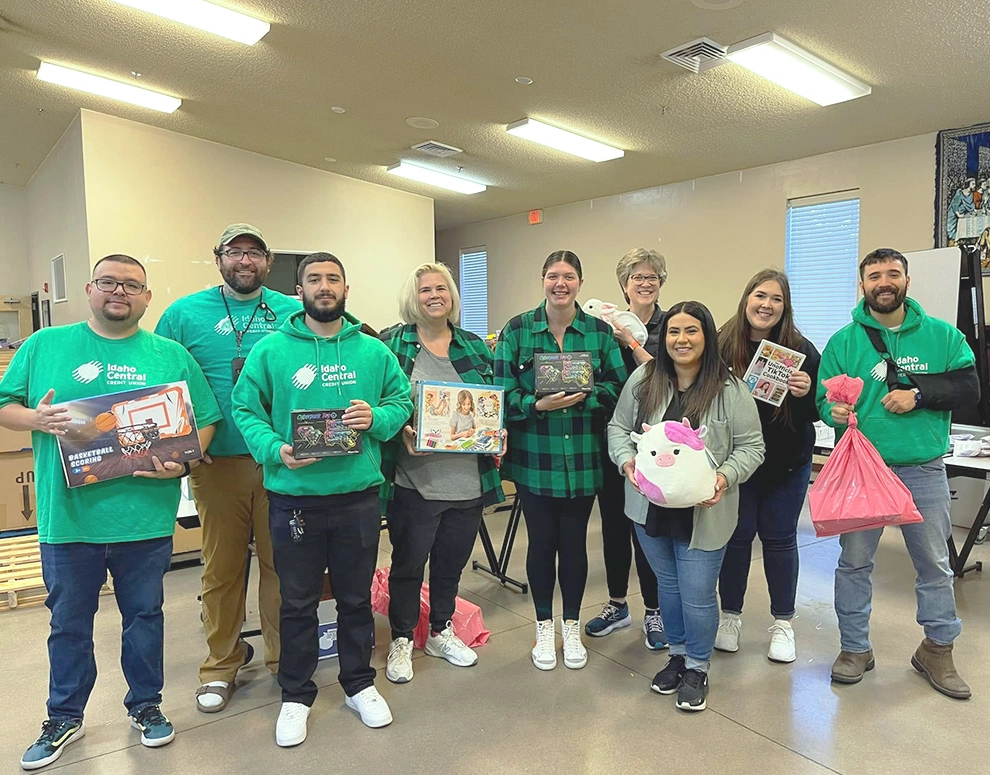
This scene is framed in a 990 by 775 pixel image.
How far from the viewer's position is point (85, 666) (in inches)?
80.0

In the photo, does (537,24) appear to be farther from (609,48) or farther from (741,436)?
(741,436)

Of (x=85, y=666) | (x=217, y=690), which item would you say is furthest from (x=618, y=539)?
(x=85, y=666)

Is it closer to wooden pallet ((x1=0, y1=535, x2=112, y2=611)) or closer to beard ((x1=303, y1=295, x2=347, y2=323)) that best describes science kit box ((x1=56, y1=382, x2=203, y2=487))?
beard ((x1=303, y1=295, x2=347, y2=323))

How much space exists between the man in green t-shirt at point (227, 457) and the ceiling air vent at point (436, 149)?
156 inches

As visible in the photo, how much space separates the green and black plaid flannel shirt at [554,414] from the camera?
2.46 metres

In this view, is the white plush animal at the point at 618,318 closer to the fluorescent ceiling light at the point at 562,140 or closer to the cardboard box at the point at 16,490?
the fluorescent ceiling light at the point at 562,140

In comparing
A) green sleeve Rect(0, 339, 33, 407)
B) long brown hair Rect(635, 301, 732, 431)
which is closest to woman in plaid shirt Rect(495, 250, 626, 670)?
long brown hair Rect(635, 301, 732, 431)

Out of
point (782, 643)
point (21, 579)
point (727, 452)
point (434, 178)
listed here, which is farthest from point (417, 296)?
point (434, 178)

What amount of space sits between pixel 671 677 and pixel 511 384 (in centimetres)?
123

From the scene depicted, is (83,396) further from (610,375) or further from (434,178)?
(434,178)

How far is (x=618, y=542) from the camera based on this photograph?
2.84 metres

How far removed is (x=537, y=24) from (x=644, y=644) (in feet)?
10.9

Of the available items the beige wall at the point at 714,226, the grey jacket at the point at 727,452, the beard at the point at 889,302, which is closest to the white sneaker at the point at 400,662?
the grey jacket at the point at 727,452

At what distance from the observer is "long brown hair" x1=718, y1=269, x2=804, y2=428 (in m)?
2.51
